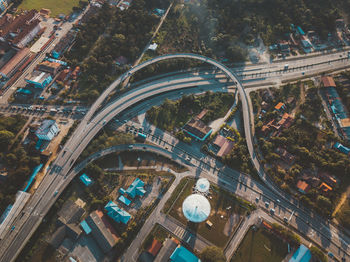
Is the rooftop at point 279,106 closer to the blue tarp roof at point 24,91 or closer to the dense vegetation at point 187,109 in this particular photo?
the dense vegetation at point 187,109

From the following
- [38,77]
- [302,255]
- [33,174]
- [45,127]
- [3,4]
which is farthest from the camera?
[3,4]

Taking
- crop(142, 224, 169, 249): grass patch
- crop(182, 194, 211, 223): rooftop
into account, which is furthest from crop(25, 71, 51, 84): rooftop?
crop(182, 194, 211, 223): rooftop

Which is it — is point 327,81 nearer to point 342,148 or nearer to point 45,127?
point 342,148

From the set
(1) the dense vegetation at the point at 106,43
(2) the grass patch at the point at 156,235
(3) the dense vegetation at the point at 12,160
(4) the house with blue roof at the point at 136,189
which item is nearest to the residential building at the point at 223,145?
(4) the house with blue roof at the point at 136,189

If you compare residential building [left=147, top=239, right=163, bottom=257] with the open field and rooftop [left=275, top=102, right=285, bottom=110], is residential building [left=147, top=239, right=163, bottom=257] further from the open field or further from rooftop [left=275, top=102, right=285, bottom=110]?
rooftop [left=275, top=102, right=285, bottom=110]

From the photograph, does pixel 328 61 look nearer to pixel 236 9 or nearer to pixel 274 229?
pixel 236 9

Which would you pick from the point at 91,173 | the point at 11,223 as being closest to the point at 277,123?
the point at 91,173

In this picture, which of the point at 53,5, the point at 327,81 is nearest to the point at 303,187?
the point at 327,81
